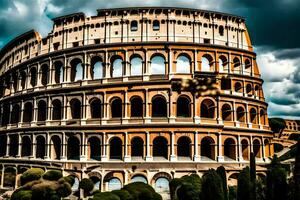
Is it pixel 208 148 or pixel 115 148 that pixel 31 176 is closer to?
pixel 115 148

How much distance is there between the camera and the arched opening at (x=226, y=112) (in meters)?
32.1

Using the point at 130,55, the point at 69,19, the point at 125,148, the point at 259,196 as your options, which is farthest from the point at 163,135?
the point at 69,19

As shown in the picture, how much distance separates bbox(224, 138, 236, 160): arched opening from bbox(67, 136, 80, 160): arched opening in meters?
14.5

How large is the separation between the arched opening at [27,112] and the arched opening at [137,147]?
13213 mm

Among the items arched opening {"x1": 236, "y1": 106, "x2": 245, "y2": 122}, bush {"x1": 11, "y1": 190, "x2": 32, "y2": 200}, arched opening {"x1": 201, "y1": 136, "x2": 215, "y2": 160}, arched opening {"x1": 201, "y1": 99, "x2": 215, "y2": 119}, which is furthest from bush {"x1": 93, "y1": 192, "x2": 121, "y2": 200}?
arched opening {"x1": 236, "y1": 106, "x2": 245, "y2": 122}

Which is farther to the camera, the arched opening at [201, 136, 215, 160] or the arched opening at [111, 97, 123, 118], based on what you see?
the arched opening at [111, 97, 123, 118]

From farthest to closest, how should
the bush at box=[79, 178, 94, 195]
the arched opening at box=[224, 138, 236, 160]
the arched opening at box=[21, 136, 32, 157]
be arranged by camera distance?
the arched opening at box=[21, 136, 32, 157]
the arched opening at box=[224, 138, 236, 160]
the bush at box=[79, 178, 94, 195]

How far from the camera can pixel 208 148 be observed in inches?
1228

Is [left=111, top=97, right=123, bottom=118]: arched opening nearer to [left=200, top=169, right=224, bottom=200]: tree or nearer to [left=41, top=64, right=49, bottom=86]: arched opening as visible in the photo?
[left=41, top=64, right=49, bottom=86]: arched opening

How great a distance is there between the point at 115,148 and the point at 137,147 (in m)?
2.20

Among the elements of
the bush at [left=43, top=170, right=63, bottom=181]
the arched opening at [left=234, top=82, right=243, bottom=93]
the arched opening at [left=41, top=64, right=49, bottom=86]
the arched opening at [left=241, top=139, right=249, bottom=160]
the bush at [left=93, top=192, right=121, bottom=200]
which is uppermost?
the arched opening at [left=41, top=64, right=49, bottom=86]

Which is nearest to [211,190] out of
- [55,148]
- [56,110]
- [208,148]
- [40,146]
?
[208,148]

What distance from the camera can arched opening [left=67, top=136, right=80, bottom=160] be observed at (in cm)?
3209

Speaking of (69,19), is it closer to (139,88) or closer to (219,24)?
(139,88)
